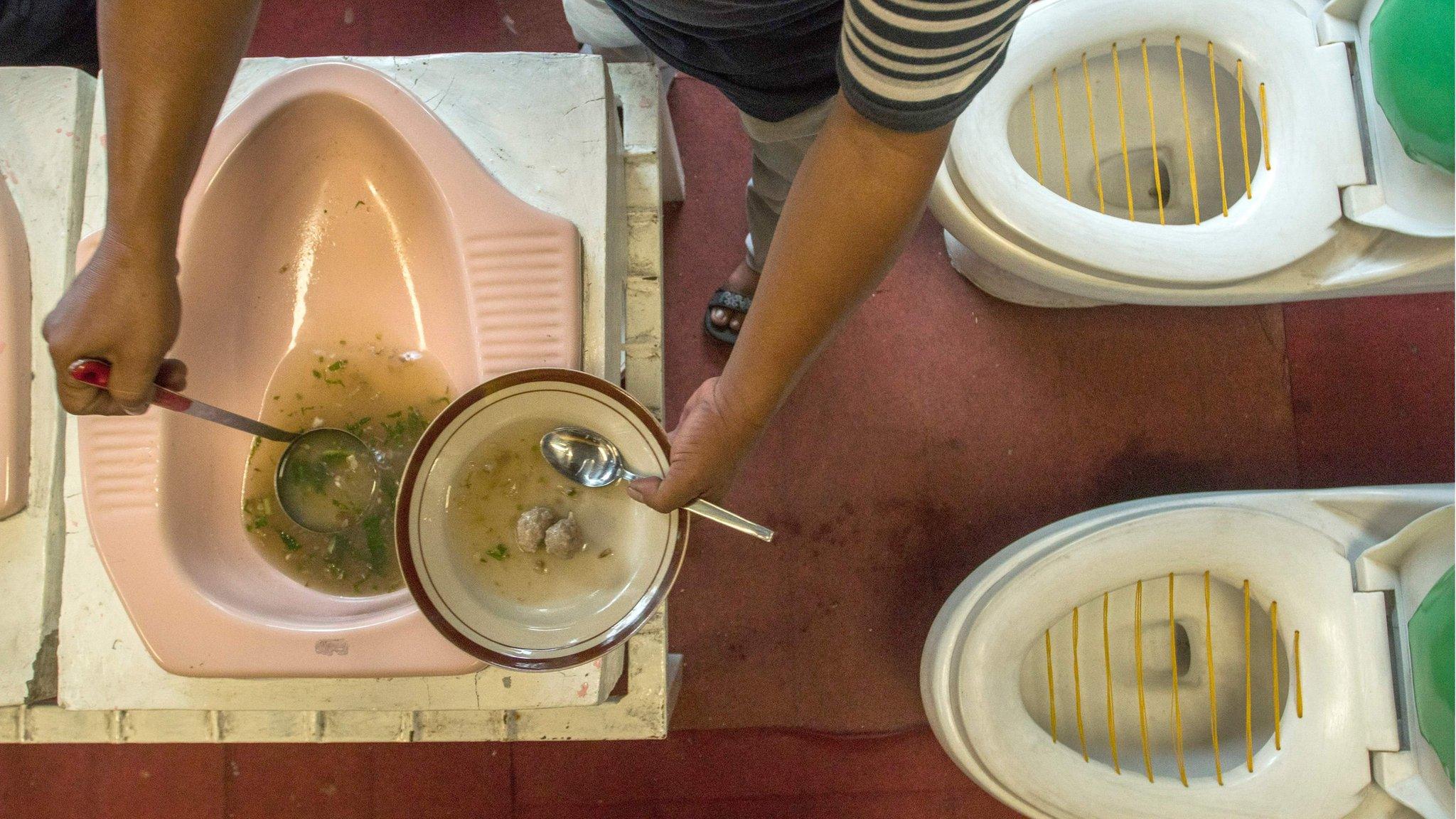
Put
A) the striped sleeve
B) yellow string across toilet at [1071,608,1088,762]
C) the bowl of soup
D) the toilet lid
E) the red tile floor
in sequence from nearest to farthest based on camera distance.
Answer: the striped sleeve < the bowl of soup < the toilet lid < yellow string across toilet at [1071,608,1088,762] < the red tile floor

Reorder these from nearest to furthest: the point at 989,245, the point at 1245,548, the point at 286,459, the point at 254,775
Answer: the point at 286,459 < the point at 1245,548 < the point at 989,245 < the point at 254,775

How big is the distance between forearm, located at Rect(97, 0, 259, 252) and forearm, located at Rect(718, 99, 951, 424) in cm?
41

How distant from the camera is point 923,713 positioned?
1282 mm

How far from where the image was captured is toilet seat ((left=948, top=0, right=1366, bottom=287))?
916mm

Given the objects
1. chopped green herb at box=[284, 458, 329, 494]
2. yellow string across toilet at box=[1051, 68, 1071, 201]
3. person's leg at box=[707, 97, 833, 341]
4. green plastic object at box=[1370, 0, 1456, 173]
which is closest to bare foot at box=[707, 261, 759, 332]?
person's leg at box=[707, 97, 833, 341]

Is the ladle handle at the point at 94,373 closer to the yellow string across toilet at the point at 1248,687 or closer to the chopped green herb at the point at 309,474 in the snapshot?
the chopped green herb at the point at 309,474

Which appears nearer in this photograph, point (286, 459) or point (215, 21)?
point (215, 21)

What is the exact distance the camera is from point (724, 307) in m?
1.32

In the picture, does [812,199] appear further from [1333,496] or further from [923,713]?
[923,713]

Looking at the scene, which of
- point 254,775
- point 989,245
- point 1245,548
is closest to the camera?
point 1245,548

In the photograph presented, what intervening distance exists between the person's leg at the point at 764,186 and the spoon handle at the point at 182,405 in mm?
501

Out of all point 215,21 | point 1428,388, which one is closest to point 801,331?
point 215,21

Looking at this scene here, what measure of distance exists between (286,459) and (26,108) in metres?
0.45

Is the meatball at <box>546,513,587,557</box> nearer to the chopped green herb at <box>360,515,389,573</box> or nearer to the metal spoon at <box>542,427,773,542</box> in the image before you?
Answer: the metal spoon at <box>542,427,773,542</box>
